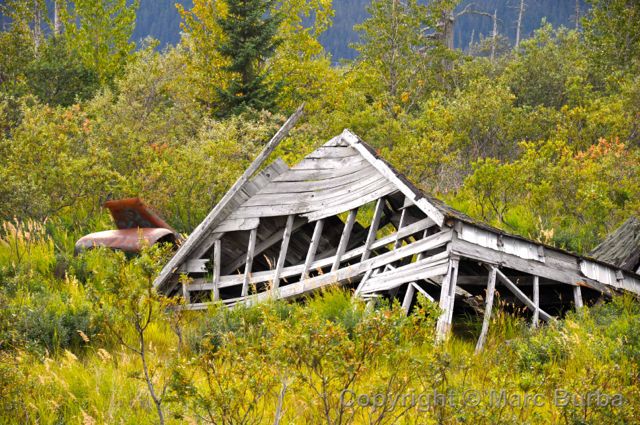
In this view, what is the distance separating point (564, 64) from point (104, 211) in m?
22.6

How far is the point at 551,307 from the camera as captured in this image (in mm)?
11203

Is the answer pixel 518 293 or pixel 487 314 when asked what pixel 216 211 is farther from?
pixel 518 293

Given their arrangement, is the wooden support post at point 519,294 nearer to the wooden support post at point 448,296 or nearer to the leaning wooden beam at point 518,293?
the leaning wooden beam at point 518,293

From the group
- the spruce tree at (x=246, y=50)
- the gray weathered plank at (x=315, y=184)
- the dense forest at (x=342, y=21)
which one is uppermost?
the dense forest at (x=342, y=21)

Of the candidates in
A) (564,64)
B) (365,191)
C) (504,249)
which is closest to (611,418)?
(504,249)

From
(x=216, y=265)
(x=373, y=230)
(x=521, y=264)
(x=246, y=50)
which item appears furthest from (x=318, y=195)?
(x=246, y=50)

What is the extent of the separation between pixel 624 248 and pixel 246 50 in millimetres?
15640

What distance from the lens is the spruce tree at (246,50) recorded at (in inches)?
936

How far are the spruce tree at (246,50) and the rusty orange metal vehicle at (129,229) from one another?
1109cm

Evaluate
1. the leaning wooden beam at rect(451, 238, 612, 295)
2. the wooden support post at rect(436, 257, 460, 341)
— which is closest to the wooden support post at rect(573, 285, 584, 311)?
the leaning wooden beam at rect(451, 238, 612, 295)

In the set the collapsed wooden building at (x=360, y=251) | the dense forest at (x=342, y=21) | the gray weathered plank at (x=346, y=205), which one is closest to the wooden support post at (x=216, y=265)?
the collapsed wooden building at (x=360, y=251)

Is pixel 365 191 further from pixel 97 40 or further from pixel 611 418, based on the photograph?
pixel 97 40

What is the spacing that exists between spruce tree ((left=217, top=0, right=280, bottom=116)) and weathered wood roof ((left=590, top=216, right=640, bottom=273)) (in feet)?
45.8

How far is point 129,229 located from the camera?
42.6 feet
